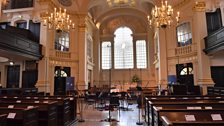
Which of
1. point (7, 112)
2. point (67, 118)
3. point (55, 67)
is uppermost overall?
point (55, 67)

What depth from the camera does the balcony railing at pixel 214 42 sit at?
8789mm

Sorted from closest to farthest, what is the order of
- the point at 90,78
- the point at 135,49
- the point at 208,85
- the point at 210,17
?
1. the point at 208,85
2. the point at 210,17
3. the point at 90,78
4. the point at 135,49

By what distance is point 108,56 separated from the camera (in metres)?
20.6

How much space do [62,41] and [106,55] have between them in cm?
696

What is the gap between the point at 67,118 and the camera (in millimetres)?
6223

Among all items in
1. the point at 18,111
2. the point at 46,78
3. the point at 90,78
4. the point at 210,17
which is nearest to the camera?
the point at 18,111

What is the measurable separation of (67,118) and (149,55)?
47.2 feet

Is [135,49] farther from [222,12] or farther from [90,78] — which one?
[222,12]

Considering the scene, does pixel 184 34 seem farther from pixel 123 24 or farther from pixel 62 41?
pixel 62 41

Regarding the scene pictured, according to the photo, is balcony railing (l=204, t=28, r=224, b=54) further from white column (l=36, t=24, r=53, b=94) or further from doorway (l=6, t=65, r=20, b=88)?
doorway (l=6, t=65, r=20, b=88)

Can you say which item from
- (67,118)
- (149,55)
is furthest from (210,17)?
(67,118)

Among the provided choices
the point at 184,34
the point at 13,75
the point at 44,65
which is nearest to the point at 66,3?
the point at 44,65

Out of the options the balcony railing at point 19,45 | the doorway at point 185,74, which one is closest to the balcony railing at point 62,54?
the balcony railing at point 19,45

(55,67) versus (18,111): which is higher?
(55,67)
